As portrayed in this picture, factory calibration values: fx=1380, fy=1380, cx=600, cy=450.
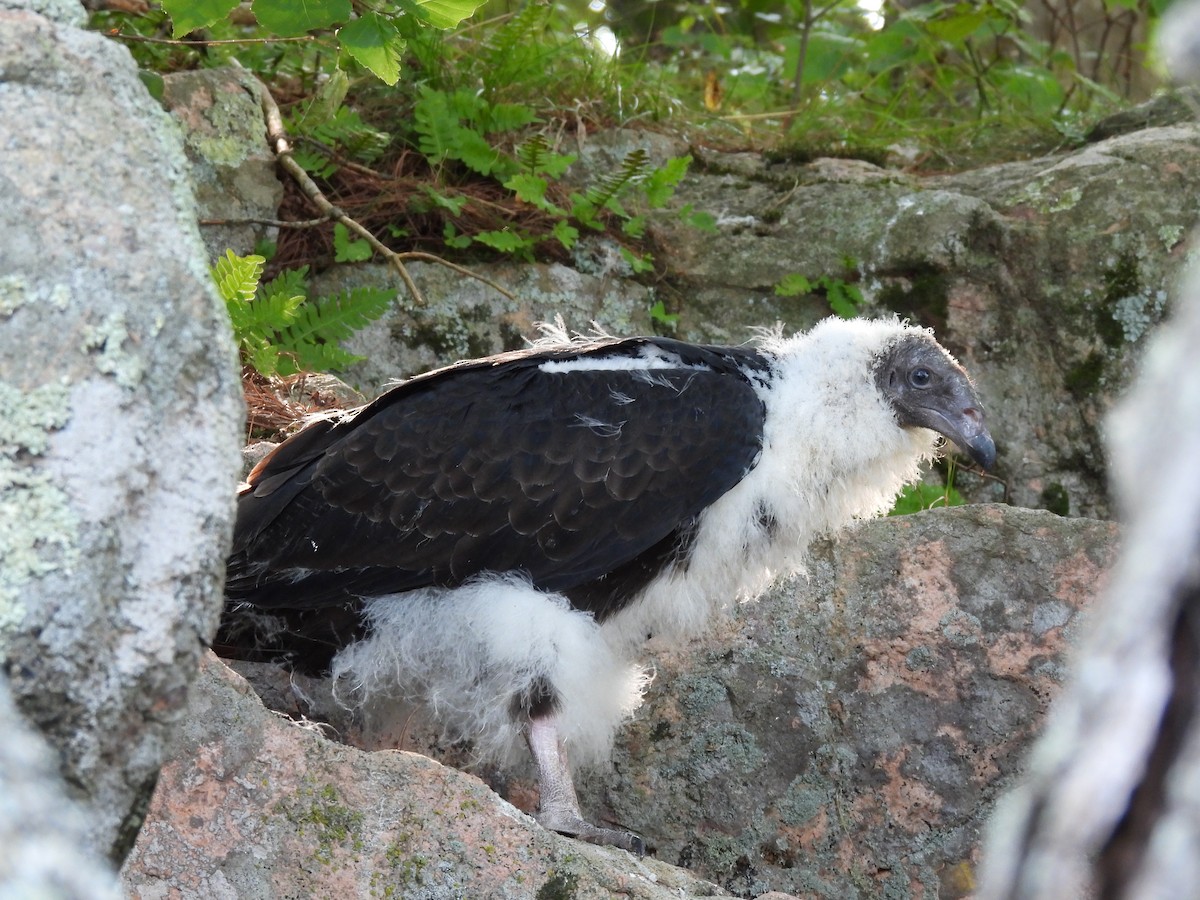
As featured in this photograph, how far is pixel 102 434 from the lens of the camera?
1.77 metres

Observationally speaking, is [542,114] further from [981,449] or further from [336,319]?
[981,449]

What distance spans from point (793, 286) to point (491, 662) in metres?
3.24

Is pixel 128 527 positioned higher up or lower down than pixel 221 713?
higher up

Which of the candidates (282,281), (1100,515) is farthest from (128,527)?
(1100,515)

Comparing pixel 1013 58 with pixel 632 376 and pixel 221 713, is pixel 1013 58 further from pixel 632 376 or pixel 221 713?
pixel 221 713

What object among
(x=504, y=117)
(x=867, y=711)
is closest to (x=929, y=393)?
(x=867, y=711)

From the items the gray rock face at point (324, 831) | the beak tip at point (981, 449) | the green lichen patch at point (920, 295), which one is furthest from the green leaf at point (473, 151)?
the gray rock face at point (324, 831)

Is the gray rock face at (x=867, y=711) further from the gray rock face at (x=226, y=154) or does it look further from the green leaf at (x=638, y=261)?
the gray rock face at (x=226, y=154)

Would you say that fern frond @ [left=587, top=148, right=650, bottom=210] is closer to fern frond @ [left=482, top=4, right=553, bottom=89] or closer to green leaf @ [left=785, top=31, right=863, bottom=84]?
fern frond @ [left=482, top=4, right=553, bottom=89]

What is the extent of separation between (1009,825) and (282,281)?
492 cm

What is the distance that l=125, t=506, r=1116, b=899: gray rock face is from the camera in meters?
4.19

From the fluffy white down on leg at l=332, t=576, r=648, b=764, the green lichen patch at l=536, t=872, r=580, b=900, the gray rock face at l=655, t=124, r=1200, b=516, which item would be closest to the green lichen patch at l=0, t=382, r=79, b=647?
the green lichen patch at l=536, t=872, r=580, b=900

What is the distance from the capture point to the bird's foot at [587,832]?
12.5 feet

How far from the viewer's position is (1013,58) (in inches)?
364
